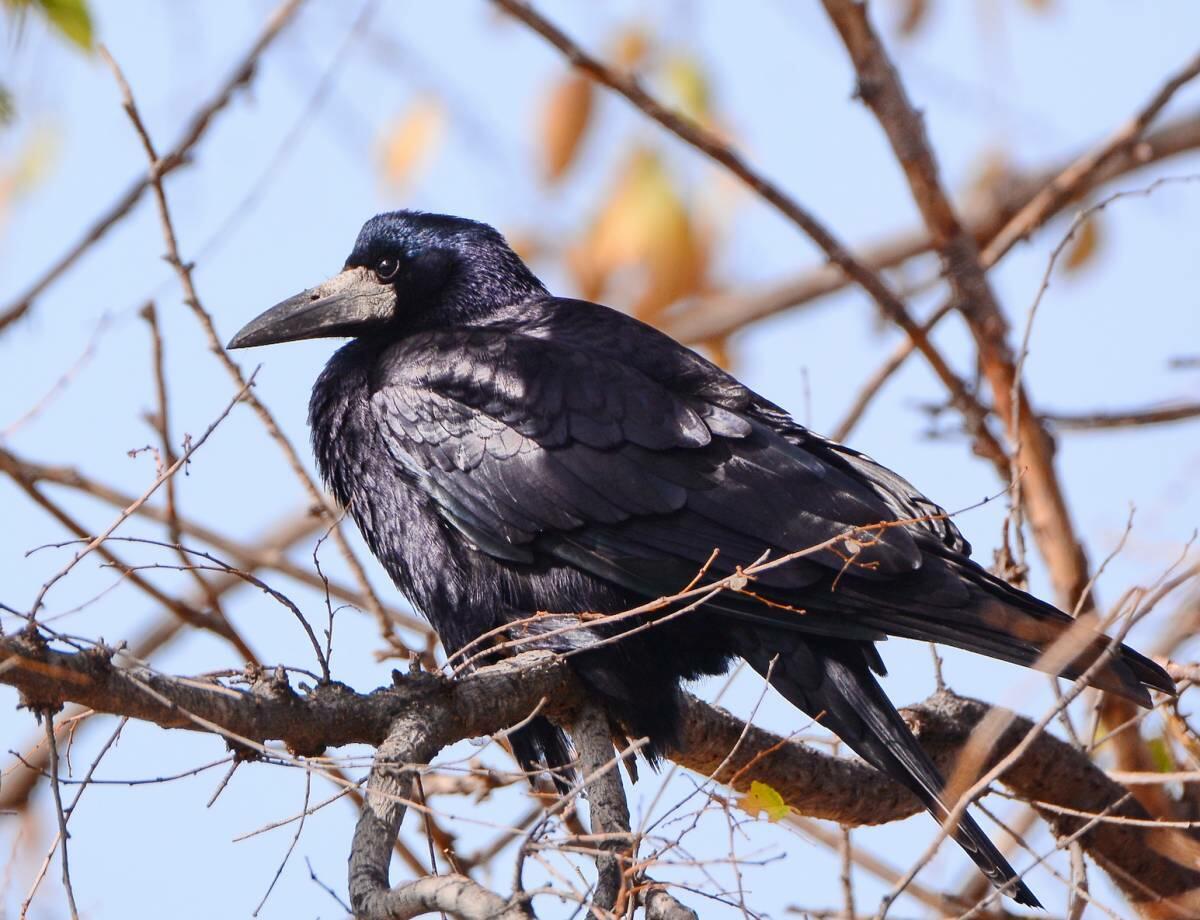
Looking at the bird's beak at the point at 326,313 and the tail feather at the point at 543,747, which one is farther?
the bird's beak at the point at 326,313

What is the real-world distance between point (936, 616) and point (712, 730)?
72 centimetres

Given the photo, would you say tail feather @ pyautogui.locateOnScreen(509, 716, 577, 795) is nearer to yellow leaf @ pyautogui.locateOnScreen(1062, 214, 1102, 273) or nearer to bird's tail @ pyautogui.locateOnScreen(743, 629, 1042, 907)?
bird's tail @ pyautogui.locateOnScreen(743, 629, 1042, 907)

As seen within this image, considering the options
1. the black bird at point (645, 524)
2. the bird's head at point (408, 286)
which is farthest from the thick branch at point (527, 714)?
the bird's head at point (408, 286)

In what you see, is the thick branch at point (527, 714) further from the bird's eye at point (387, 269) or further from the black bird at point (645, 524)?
the bird's eye at point (387, 269)

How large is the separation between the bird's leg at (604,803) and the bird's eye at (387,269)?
1.86 meters

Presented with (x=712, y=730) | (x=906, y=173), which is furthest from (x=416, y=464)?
(x=906, y=173)

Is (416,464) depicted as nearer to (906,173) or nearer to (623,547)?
(623,547)

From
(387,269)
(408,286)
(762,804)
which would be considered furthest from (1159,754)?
(387,269)

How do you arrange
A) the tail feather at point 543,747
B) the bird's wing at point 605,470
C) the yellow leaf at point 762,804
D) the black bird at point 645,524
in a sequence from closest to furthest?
1. the yellow leaf at point 762,804
2. the black bird at point 645,524
3. the bird's wing at point 605,470
4. the tail feather at point 543,747

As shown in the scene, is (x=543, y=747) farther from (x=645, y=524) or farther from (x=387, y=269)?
(x=387, y=269)

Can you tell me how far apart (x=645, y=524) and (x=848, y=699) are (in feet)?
2.30

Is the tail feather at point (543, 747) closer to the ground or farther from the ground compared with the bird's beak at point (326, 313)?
closer to the ground

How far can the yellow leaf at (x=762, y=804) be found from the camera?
308cm

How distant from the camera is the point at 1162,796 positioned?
4.48 meters
